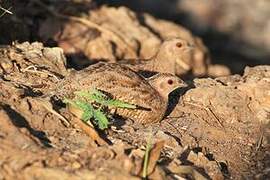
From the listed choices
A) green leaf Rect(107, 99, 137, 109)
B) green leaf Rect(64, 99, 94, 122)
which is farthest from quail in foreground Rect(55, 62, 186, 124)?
green leaf Rect(64, 99, 94, 122)

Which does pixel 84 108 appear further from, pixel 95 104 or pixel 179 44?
pixel 179 44

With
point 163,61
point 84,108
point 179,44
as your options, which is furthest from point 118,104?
point 179,44

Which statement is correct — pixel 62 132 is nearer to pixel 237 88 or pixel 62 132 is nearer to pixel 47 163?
pixel 47 163

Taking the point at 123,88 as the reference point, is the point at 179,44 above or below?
above

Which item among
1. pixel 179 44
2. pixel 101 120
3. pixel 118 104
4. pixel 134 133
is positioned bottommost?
pixel 134 133

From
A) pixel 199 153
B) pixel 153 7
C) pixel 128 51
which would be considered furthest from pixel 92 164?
pixel 153 7

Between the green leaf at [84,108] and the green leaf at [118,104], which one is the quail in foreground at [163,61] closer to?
the green leaf at [118,104]

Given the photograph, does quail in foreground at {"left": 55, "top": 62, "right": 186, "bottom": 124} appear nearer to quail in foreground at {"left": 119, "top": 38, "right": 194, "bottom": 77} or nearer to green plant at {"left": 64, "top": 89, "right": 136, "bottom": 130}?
green plant at {"left": 64, "top": 89, "right": 136, "bottom": 130}
